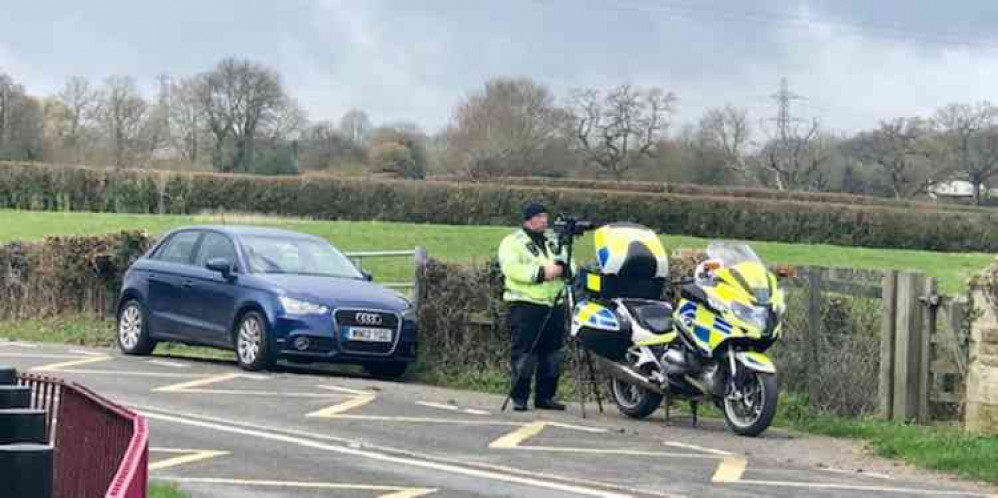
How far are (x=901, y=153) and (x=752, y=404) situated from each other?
53891mm

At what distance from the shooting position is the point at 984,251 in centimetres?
5469

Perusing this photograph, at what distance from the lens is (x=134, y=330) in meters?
17.3

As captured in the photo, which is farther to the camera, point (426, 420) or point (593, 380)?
point (593, 380)

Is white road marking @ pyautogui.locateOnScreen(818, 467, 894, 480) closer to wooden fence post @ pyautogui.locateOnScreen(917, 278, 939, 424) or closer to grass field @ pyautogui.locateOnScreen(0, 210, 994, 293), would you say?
wooden fence post @ pyautogui.locateOnScreen(917, 278, 939, 424)

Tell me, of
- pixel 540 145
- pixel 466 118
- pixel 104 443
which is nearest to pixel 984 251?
pixel 540 145

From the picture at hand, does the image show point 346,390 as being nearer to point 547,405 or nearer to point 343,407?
point 343,407

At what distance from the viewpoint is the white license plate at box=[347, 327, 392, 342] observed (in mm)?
15062

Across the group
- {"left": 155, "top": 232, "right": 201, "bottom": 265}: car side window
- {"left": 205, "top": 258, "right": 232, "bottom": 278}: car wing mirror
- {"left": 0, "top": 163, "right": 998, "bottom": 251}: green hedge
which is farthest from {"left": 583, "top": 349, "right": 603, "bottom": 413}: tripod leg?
{"left": 0, "top": 163, "right": 998, "bottom": 251}: green hedge

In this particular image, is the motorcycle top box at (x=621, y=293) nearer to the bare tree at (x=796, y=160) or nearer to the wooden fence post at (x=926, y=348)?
the wooden fence post at (x=926, y=348)

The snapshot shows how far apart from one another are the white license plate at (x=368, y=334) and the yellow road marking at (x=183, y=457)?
477 centimetres

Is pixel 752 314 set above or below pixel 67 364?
above

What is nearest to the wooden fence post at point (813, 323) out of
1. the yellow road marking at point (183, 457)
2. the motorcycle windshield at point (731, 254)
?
the motorcycle windshield at point (731, 254)

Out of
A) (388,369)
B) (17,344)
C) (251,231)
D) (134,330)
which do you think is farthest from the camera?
(17,344)

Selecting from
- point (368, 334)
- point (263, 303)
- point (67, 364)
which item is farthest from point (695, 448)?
point (67, 364)
